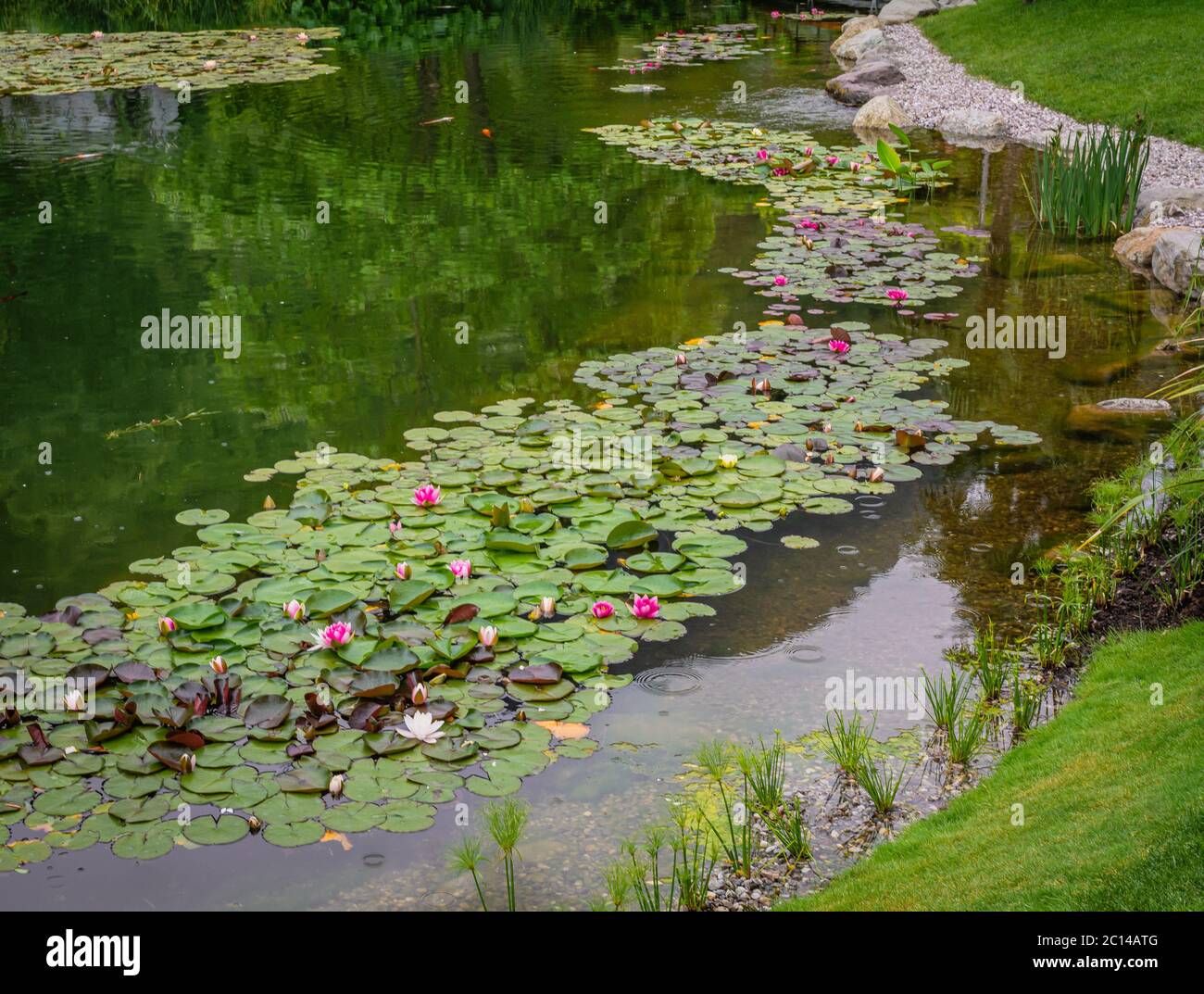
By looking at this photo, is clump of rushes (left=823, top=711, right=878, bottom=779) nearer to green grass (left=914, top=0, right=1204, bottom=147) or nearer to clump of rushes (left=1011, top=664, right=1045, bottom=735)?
clump of rushes (left=1011, top=664, right=1045, bottom=735)

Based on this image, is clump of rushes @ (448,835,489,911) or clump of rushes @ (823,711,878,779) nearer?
clump of rushes @ (448,835,489,911)

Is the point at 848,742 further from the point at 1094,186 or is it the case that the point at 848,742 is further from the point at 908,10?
the point at 908,10

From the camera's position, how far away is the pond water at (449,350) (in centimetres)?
421

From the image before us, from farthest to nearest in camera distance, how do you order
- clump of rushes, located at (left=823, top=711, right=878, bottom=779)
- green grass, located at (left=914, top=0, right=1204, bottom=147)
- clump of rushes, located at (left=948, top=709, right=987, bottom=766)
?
green grass, located at (left=914, top=0, right=1204, bottom=147) → clump of rushes, located at (left=948, top=709, right=987, bottom=766) → clump of rushes, located at (left=823, top=711, right=878, bottom=779)

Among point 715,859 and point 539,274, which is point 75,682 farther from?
point 539,274

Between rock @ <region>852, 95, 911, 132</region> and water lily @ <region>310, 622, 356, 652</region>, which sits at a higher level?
rock @ <region>852, 95, 911, 132</region>


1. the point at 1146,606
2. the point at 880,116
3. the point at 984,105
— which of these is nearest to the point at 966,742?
the point at 1146,606

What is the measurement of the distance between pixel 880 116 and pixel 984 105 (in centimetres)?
143

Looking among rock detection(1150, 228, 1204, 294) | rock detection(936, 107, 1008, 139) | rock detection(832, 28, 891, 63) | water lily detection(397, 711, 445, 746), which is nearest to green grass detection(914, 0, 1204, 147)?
rock detection(936, 107, 1008, 139)

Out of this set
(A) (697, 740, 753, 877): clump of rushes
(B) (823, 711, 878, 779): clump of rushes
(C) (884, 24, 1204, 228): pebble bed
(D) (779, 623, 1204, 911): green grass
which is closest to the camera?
(D) (779, 623, 1204, 911): green grass

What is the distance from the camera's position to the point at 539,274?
967 centimetres

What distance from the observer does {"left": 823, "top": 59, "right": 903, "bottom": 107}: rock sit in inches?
640

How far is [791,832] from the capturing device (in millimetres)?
3756

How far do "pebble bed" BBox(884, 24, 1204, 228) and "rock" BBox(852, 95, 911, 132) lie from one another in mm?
322
